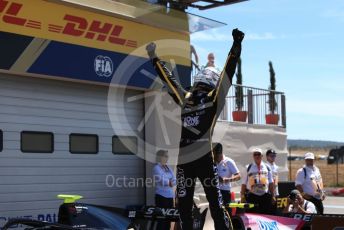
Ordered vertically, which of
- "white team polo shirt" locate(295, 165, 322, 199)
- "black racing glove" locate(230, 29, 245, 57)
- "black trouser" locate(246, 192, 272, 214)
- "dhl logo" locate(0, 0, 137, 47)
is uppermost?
"dhl logo" locate(0, 0, 137, 47)

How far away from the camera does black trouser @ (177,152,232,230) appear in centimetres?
532

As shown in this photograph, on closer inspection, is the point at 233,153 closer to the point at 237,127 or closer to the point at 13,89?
the point at 237,127

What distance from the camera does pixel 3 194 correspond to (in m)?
9.38

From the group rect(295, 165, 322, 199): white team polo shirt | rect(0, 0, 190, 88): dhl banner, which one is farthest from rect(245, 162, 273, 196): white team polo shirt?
rect(0, 0, 190, 88): dhl banner

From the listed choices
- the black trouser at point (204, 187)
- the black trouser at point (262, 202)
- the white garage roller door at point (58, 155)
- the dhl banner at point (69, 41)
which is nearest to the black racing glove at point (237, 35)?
the black trouser at point (204, 187)

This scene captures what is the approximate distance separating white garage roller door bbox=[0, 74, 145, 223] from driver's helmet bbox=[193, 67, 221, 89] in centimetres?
495

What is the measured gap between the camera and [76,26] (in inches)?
411

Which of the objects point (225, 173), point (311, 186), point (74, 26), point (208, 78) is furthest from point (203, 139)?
point (311, 186)

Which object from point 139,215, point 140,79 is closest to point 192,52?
point 140,79

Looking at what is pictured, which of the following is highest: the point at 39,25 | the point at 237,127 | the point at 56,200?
the point at 39,25

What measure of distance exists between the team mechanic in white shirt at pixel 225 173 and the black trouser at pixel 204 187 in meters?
4.73

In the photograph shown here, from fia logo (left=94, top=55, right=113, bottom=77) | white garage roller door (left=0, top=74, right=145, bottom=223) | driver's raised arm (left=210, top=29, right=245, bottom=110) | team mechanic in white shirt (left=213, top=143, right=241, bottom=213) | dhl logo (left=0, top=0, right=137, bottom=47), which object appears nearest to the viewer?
driver's raised arm (left=210, top=29, right=245, bottom=110)

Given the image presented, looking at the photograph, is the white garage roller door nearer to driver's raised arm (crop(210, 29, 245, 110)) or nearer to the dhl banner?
the dhl banner

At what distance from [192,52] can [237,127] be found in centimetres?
294
